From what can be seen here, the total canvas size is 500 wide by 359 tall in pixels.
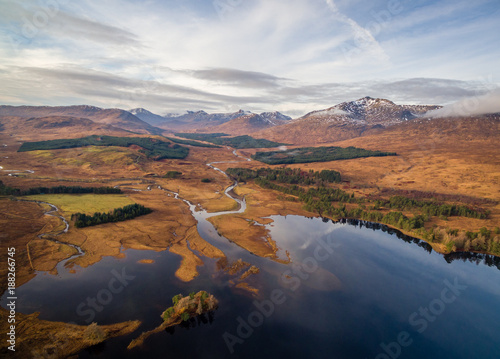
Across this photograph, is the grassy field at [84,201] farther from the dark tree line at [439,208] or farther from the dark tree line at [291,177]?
the dark tree line at [439,208]

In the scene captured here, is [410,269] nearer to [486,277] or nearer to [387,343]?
[486,277]

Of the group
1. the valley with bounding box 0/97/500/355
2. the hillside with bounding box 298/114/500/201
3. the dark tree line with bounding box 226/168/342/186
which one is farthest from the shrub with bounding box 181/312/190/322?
the hillside with bounding box 298/114/500/201

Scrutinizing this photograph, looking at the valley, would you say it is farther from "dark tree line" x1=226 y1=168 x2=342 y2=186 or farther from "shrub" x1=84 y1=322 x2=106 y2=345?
"shrub" x1=84 y1=322 x2=106 y2=345

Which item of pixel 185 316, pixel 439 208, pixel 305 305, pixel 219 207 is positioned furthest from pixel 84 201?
pixel 439 208

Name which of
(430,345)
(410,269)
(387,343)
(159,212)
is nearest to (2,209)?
(159,212)

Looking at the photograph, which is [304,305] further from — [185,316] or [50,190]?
[50,190]

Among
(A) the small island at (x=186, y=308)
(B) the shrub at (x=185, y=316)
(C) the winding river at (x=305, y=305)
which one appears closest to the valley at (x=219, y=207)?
(C) the winding river at (x=305, y=305)
